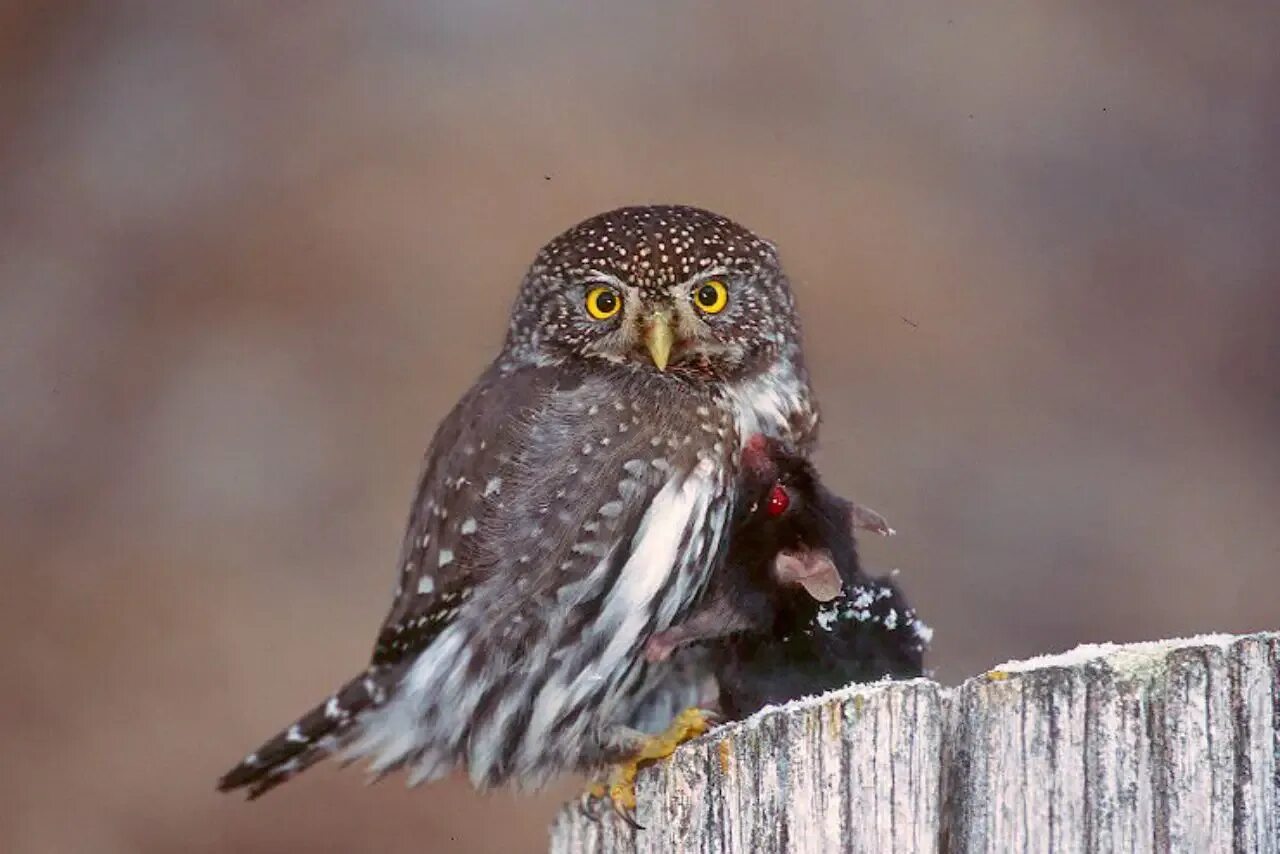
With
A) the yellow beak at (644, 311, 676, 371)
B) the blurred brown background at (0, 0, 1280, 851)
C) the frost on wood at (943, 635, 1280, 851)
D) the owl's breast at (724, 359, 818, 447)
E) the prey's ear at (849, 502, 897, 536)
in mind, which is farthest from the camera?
the blurred brown background at (0, 0, 1280, 851)

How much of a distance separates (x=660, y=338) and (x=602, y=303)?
15 centimetres

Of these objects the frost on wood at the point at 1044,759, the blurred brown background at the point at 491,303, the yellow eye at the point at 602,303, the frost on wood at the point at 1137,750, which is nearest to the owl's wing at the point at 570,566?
the yellow eye at the point at 602,303

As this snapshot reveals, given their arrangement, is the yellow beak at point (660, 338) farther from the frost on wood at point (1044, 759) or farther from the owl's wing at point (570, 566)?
the frost on wood at point (1044, 759)

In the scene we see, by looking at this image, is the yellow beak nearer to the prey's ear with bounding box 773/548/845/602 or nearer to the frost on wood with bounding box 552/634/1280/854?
the prey's ear with bounding box 773/548/845/602

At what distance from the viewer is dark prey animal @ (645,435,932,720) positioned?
2314 millimetres

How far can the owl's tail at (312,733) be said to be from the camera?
267cm

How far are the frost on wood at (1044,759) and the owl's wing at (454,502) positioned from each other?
3.38ft

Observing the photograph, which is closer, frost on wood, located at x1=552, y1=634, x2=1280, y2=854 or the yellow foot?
frost on wood, located at x1=552, y1=634, x2=1280, y2=854

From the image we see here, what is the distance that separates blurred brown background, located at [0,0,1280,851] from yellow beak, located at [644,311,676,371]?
144cm

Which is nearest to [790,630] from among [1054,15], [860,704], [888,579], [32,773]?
[888,579]

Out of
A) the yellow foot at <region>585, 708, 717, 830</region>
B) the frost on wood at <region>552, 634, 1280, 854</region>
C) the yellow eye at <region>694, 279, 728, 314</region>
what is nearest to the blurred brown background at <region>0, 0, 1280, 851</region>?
the yellow eye at <region>694, 279, 728, 314</region>

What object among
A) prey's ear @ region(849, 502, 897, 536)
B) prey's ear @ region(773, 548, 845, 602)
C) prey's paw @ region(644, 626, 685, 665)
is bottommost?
prey's paw @ region(644, 626, 685, 665)

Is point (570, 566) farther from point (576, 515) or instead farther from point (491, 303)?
point (491, 303)

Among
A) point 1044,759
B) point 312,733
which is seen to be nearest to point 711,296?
point 312,733
